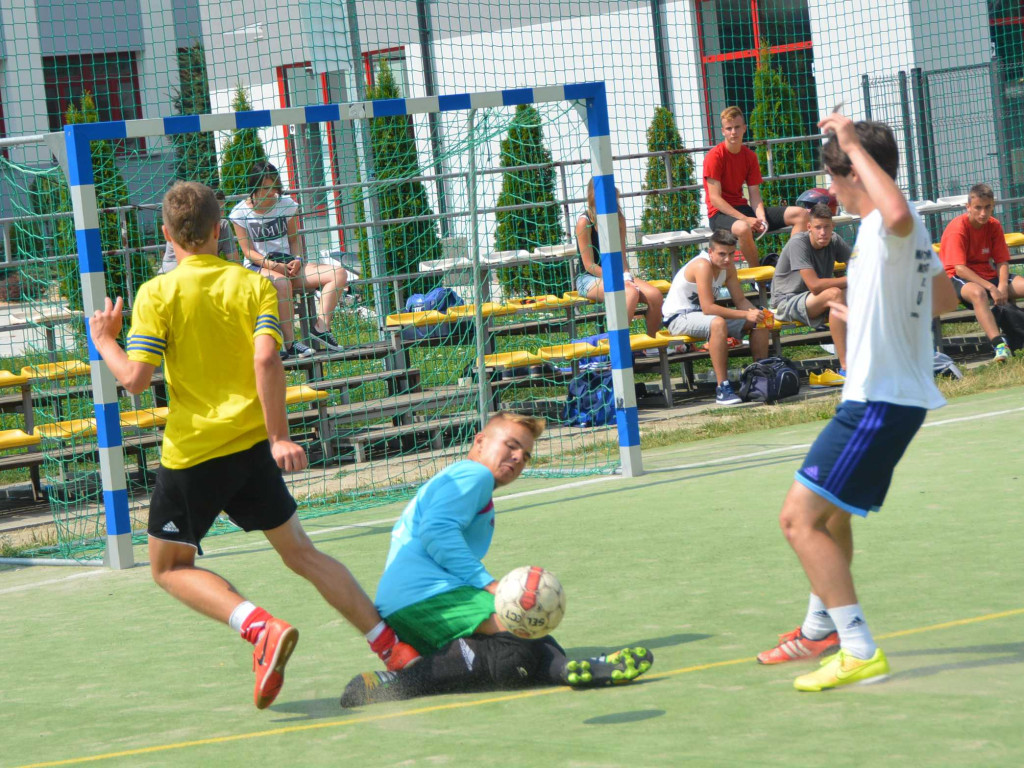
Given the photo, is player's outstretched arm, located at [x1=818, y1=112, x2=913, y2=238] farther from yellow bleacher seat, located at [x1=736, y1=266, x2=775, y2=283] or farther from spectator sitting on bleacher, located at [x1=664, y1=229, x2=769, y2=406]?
yellow bleacher seat, located at [x1=736, y1=266, x2=775, y2=283]

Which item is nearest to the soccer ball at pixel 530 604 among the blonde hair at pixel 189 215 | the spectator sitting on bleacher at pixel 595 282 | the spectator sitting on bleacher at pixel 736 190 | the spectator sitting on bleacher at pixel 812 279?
the blonde hair at pixel 189 215

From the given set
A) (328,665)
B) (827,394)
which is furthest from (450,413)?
(328,665)

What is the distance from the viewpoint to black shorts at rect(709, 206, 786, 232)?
13008 mm

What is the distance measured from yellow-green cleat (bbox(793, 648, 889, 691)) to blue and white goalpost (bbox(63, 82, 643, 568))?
4.68 m

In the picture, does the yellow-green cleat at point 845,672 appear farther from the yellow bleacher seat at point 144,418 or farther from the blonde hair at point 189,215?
the yellow bleacher seat at point 144,418

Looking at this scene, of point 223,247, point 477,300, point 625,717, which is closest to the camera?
point 625,717

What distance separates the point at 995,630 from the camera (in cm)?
451

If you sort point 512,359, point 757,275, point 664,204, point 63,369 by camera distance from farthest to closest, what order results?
point 664,204 → point 757,275 → point 512,359 → point 63,369

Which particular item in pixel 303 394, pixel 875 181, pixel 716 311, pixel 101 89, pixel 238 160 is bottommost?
pixel 303 394

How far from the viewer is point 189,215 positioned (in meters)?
4.80

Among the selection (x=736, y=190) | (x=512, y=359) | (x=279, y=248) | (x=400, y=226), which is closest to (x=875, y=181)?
(x=279, y=248)

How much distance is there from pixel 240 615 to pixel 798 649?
1.81 m

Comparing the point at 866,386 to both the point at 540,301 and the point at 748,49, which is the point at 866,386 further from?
the point at 748,49

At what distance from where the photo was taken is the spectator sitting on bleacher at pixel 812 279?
480 inches
